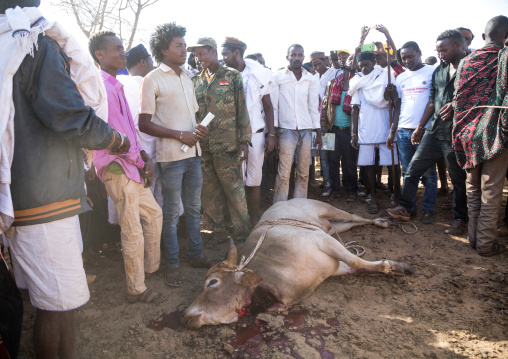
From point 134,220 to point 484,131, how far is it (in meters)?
3.78

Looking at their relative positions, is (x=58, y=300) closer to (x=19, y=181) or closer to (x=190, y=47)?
(x=19, y=181)

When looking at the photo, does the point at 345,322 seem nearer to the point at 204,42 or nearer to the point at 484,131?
the point at 484,131

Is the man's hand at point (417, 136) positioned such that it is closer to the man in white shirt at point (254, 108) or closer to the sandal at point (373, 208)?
the sandal at point (373, 208)

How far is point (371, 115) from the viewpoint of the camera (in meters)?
5.86

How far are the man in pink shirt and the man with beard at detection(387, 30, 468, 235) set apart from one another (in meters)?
3.60

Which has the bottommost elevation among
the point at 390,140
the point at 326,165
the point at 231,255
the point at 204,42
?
the point at 231,255

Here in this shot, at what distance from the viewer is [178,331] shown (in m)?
3.05

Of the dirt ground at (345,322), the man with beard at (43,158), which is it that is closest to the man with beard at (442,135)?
the dirt ground at (345,322)

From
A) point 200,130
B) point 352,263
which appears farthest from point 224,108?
point 352,263

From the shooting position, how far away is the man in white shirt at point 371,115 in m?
5.79

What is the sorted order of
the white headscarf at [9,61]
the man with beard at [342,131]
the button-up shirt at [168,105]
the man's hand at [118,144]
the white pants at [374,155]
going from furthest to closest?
1. the man with beard at [342,131]
2. the white pants at [374,155]
3. the button-up shirt at [168,105]
4. the man's hand at [118,144]
5. the white headscarf at [9,61]

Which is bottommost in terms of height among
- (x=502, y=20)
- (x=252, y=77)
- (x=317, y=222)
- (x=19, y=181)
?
(x=317, y=222)

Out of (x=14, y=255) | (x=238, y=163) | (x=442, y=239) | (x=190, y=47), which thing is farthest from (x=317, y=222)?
(x=14, y=255)

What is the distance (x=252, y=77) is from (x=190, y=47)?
1057 mm
